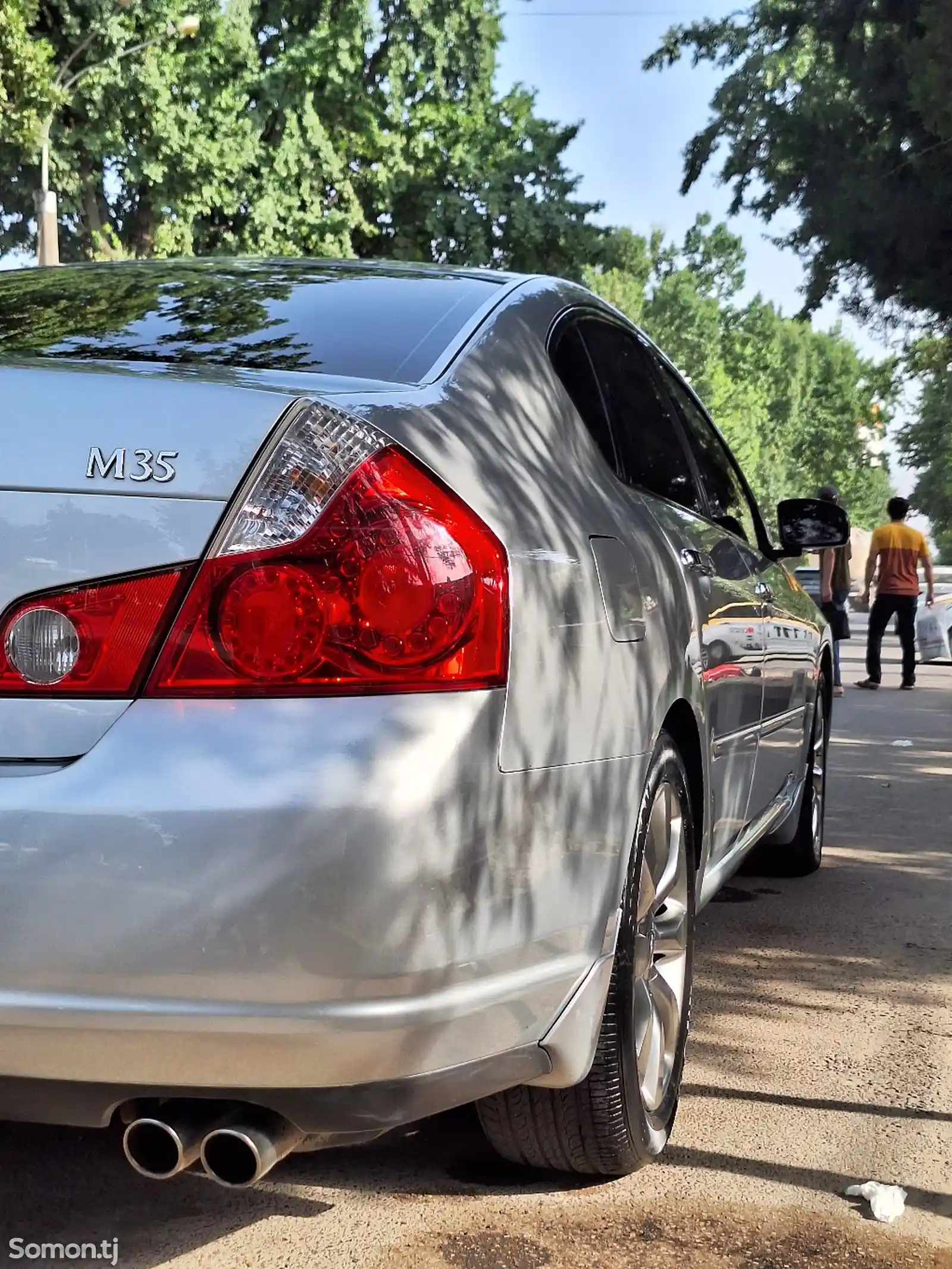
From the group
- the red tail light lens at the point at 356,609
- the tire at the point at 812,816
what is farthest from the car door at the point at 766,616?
the red tail light lens at the point at 356,609

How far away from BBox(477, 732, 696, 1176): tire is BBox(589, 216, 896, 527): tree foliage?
211ft

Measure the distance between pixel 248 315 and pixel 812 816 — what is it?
3537mm

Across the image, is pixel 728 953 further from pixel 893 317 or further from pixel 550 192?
pixel 550 192

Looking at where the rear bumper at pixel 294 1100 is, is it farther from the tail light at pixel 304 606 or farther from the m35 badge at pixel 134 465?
the m35 badge at pixel 134 465

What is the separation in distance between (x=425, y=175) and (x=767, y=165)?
12.1m

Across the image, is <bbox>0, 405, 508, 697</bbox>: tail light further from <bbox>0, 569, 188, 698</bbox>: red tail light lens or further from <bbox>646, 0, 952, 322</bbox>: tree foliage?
<bbox>646, 0, 952, 322</bbox>: tree foliage

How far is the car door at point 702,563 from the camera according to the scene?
10.8 feet

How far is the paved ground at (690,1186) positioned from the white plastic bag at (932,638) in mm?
14293

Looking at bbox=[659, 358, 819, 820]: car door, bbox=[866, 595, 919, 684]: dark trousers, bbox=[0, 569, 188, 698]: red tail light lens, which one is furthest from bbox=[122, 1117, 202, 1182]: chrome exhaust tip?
bbox=[866, 595, 919, 684]: dark trousers

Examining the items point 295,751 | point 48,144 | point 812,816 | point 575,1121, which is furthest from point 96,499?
point 48,144

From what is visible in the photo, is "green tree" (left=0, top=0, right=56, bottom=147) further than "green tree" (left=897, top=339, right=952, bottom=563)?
No

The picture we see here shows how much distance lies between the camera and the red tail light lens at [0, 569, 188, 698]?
6.80 feet

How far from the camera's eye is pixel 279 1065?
6.76 feet

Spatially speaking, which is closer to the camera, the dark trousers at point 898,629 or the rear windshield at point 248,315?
the rear windshield at point 248,315
